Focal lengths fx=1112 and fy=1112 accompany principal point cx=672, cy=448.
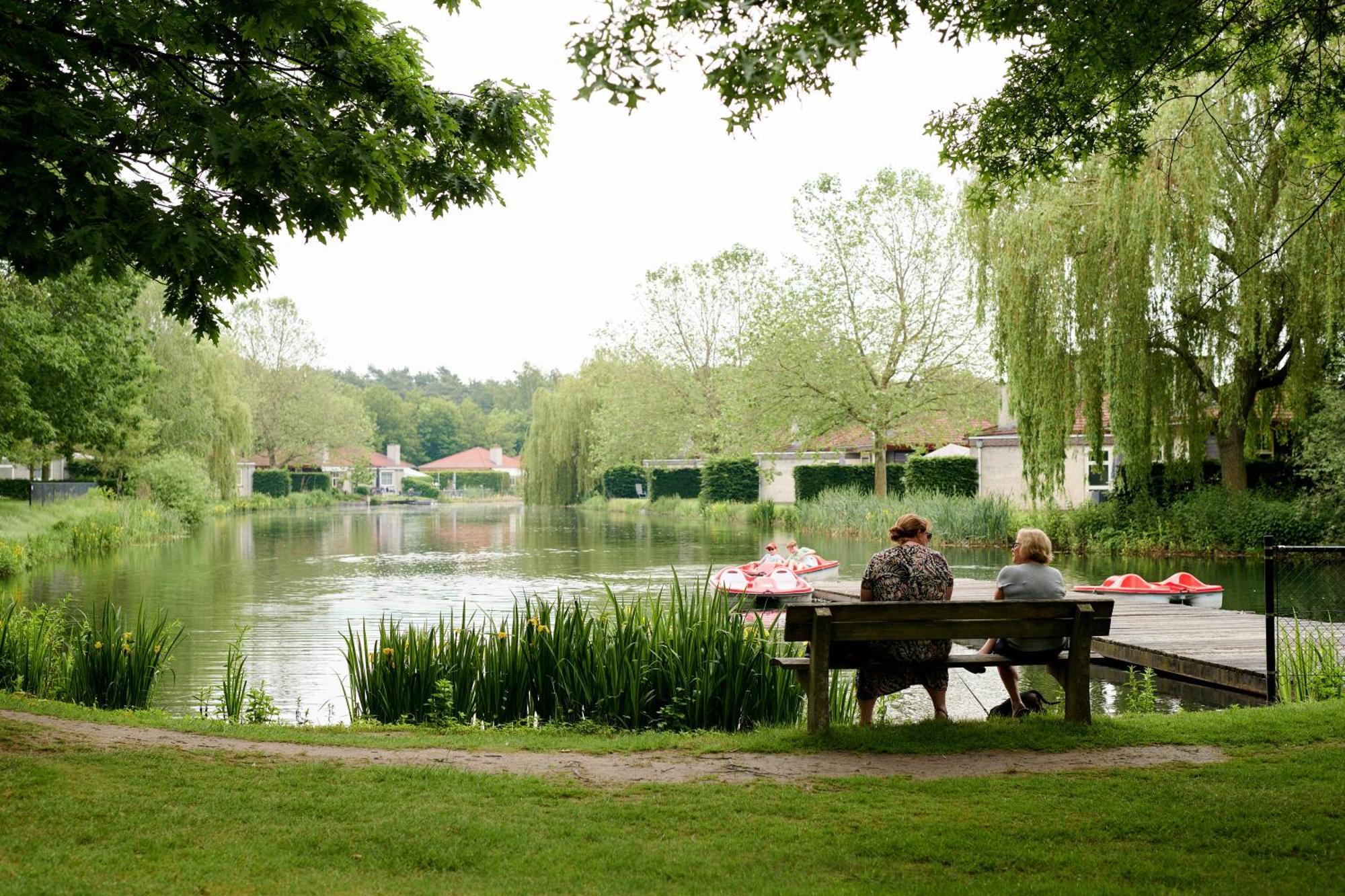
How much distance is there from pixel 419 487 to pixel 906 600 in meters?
98.6

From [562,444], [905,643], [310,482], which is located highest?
[562,444]

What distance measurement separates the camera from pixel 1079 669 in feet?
22.1

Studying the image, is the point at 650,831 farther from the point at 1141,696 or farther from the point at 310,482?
the point at 310,482

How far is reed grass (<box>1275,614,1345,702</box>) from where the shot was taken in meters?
8.22

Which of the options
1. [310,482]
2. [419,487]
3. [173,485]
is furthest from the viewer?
[419,487]

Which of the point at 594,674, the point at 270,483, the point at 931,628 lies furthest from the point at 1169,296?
the point at 270,483

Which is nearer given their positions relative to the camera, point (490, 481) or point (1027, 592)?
point (1027, 592)

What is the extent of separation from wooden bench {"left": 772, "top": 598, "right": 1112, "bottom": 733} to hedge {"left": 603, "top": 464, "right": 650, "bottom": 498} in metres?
56.9

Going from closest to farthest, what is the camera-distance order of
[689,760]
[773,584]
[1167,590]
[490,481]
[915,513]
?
1. [689,760]
2. [1167,590]
3. [773,584]
4. [915,513]
5. [490,481]

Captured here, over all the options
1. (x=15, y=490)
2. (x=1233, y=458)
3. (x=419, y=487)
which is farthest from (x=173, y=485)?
(x=419, y=487)

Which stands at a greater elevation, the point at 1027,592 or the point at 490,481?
the point at 490,481

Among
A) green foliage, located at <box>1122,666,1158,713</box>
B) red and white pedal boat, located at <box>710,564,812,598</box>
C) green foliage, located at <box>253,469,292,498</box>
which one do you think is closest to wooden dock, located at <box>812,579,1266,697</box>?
green foliage, located at <box>1122,666,1158,713</box>

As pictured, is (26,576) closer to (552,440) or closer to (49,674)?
(49,674)

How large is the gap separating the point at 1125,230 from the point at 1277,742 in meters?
17.6
